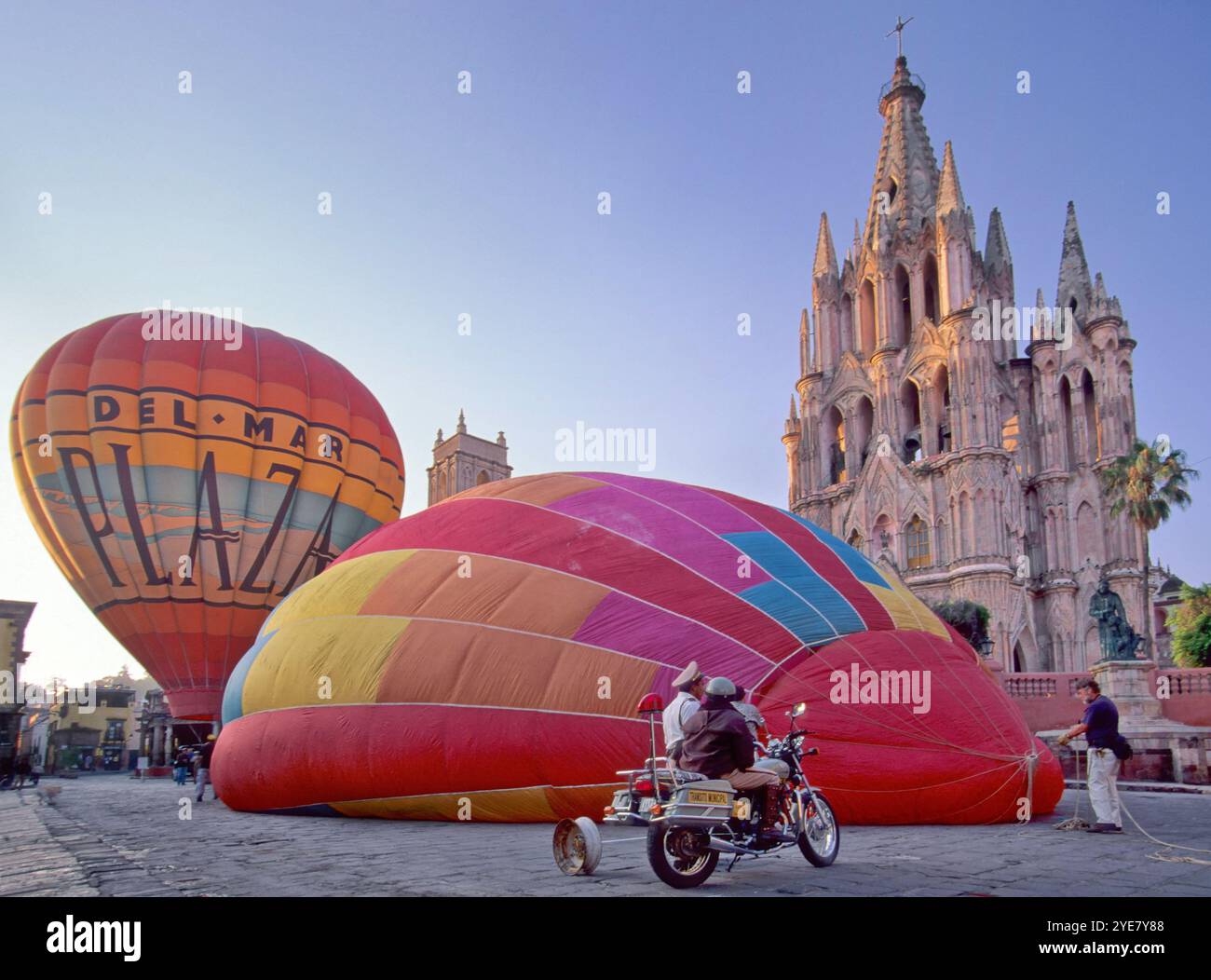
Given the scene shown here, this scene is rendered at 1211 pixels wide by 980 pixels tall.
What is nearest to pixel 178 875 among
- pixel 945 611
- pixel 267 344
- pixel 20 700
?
pixel 267 344

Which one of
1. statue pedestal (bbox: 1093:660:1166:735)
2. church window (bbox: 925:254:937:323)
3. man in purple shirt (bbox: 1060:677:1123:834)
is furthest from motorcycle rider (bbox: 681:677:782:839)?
church window (bbox: 925:254:937:323)

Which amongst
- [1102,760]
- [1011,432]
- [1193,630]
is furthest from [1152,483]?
[1102,760]

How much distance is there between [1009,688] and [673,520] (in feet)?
77.3

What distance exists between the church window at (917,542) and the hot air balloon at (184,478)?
31951 millimetres

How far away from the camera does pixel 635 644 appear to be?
11.0 meters

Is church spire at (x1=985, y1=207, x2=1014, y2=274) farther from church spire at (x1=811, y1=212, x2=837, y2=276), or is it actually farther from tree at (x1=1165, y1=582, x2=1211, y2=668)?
tree at (x1=1165, y1=582, x2=1211, y2=668)

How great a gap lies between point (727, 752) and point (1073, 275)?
58919 mm

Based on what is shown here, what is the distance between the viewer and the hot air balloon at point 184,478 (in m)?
27.5

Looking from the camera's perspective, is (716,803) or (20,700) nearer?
(716,803)

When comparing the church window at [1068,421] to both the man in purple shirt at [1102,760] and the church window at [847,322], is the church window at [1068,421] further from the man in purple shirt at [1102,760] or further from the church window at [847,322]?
the man in purple shirt at [1102,760]

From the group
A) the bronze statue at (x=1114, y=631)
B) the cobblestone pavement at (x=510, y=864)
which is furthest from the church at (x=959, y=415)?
the cobblestone pavement at (x=510, y=864)

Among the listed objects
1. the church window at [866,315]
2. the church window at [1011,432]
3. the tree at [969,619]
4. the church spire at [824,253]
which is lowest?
the tree at [969,619]
